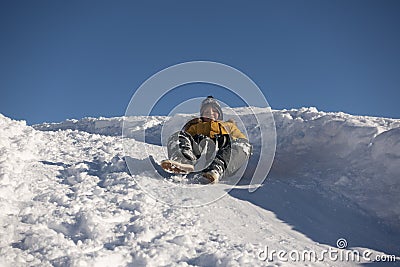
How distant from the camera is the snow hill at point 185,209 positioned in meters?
2.43

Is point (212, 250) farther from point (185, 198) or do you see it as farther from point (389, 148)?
point (389, 148)

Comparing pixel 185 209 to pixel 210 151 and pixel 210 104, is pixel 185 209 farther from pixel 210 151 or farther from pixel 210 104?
pixel 210 104

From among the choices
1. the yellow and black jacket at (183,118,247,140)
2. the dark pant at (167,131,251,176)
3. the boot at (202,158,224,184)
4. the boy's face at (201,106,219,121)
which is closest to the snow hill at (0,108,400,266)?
the boot at (202,158,224,184)

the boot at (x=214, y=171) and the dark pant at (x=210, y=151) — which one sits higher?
the dark pant at (x=210, y=151)

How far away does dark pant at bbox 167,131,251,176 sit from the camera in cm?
431

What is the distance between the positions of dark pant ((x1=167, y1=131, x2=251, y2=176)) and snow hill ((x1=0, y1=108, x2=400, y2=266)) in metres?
0.38

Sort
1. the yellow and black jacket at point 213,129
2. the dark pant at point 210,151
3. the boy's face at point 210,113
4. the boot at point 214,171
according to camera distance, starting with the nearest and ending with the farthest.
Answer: the boot at point 214,171 < the dark pant at point 210,151 < the yellow and black jacket at point 213,129 < the boy's face at point 210,113

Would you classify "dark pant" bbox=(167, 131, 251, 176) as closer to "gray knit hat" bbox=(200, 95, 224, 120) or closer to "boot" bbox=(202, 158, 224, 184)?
"boot" bbox=(202, 158, 224, 184)

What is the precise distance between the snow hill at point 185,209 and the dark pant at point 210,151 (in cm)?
38

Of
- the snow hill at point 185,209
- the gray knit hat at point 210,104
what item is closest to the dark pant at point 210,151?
the snow hill at point 185,209

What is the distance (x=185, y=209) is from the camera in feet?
10.6

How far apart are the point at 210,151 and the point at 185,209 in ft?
4.79

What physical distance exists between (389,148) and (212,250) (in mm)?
3576

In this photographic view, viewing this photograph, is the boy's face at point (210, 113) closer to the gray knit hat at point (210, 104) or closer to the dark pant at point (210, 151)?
the gray knit hat at point (210, 104)
